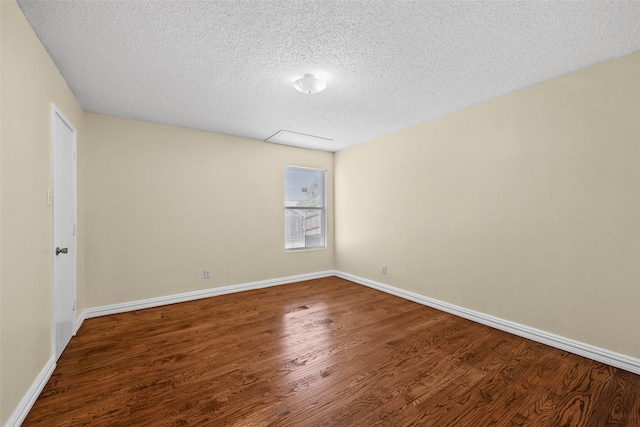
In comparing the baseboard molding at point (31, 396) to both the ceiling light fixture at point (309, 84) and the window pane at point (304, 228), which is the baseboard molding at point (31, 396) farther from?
the window pane at point (304, 228)

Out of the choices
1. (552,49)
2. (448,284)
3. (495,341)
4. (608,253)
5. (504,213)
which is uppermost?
(552,49)

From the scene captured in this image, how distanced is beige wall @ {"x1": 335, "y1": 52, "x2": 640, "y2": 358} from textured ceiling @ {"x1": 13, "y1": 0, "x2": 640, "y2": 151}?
0.32 meters

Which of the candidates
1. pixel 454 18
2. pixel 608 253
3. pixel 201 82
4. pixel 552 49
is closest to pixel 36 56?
pixel 201 82

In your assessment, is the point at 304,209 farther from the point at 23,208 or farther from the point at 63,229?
the point at 23,208

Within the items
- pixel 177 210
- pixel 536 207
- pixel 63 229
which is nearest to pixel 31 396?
pixel 63 229

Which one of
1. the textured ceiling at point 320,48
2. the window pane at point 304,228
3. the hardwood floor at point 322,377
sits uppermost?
the textured ceiling at point 320,48

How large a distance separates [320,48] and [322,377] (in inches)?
97.3

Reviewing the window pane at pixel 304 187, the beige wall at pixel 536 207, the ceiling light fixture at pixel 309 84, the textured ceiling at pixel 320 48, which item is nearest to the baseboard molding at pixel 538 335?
the beige wall at pixel 536 207

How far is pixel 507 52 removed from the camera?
2070mm

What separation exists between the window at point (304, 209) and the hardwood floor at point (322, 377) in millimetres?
1971

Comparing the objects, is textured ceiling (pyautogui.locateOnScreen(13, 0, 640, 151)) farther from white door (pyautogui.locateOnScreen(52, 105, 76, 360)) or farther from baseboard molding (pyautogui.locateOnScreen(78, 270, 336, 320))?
baseboard molding (pyautogui.locateOnScreen(78, 270, 336, 320))

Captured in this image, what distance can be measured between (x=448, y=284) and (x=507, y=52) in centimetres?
249

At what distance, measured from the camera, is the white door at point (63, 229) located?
2.20 metres

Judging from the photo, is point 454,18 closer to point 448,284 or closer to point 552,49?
point 552,49
